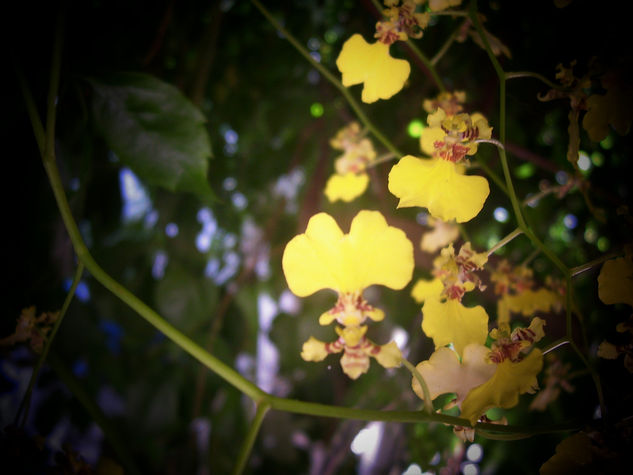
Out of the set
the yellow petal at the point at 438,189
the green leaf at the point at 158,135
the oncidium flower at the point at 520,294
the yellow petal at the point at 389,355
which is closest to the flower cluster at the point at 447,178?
the yellow petal at the point at 438,189

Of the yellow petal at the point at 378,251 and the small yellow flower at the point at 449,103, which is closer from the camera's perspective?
the yellow petal at the point at 378,251

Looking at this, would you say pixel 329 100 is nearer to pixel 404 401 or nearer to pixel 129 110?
pixel 129 110

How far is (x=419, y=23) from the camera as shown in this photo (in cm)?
38

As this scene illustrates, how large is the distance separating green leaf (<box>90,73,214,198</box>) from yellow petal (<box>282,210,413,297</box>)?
0.86ft

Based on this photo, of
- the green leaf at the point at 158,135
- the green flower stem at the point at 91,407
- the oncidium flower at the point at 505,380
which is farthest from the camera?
the green leaf at the point at 158,135

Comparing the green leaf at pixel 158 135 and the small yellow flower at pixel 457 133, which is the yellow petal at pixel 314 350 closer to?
the small yellow flower at pixel 457 133

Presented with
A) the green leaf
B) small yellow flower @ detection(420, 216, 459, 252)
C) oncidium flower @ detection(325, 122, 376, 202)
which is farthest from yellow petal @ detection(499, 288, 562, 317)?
the green leaf

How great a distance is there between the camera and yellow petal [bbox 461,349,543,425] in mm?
302

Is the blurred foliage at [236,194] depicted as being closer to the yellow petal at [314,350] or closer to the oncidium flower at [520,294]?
the oncidium flower at [520,294]

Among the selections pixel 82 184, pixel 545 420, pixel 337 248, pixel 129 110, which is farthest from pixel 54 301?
pixel 545 420

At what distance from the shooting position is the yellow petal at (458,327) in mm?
324

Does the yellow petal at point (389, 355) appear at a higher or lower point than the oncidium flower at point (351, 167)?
lower

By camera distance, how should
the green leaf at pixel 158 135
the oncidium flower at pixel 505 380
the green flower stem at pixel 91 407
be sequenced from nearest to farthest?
1. the oncidium flower at pixel 505 380
2. the green flower stem at pixel 91 407
3. the green leaf at pixel 158 135

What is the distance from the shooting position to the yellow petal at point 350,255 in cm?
31
